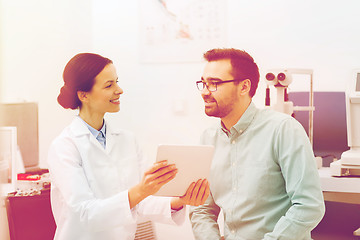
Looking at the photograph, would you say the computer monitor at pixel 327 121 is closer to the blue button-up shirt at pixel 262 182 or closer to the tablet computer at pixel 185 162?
the blue button-up shirt at pixel 262 182

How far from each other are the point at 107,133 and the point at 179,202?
15.2 inches

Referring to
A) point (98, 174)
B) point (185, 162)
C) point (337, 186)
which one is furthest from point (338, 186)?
point (98, 174)

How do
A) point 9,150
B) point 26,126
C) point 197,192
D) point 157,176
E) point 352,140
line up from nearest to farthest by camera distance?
point 157,176
point 197,192
point 352,140
point 9,150
point 26,126

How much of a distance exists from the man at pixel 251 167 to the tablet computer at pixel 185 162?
17cm

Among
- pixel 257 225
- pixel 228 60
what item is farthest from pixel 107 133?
pixel 257 225

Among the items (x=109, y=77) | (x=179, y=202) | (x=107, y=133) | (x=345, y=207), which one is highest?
(x=109, y=77)

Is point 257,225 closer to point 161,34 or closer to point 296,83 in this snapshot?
point 296,83

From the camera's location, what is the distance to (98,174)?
1.54 meters

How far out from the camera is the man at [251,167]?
134cm

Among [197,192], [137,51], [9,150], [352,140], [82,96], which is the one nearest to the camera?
[197,192]

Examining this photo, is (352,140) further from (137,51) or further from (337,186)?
(137,51)

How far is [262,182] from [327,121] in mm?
1160

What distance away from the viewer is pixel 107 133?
1.65 meters

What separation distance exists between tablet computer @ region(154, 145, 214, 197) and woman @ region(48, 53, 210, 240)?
0.9 inches
